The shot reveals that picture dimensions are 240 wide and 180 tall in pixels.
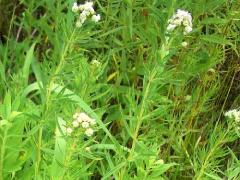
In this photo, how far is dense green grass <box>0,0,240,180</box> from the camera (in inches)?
61.7

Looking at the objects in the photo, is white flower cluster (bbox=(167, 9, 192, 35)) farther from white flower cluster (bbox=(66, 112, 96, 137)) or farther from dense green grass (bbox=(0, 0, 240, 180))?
white flower cluster (bbox=(66, 112, 96, 137))

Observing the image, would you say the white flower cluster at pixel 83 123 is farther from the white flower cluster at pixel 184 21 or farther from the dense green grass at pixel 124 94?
the white flower cluster at pixel 184 21

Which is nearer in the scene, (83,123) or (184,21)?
(83,123)

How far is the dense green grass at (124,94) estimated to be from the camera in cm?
157

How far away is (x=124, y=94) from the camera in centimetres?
225

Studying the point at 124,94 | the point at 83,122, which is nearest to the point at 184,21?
the point at 83,122

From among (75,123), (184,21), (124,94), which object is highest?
(184,21)

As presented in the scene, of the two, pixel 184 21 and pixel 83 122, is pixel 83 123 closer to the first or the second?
pixel 83 122

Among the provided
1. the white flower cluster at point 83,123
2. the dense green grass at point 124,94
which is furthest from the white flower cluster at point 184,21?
the white flower cluster at point 83,123

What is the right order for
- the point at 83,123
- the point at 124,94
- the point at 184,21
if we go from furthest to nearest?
the point at 124,94, the point at 184,21, the point at 83,123

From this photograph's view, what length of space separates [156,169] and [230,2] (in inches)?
36.5

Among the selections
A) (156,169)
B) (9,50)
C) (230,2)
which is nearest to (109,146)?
(156,169)

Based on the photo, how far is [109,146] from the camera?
1822 mm

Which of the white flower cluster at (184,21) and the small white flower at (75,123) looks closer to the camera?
the small white flower at (75,123)
